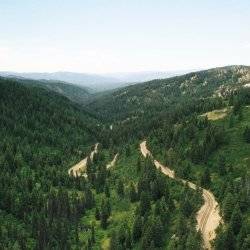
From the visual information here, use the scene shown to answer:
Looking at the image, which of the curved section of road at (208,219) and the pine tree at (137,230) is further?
the pine tree at (137,230)

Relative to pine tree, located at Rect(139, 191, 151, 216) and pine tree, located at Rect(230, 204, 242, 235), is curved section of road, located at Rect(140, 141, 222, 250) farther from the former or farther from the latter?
pine tree, located at Rect(139, 191, 151, 216)

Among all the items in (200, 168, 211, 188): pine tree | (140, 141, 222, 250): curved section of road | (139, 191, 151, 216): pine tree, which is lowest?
(139, 191, 151, 216): pine tree

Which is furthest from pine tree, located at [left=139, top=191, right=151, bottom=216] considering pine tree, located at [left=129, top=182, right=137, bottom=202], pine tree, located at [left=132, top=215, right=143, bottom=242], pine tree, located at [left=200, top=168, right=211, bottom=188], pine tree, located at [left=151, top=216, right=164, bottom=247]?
pine tree, located at [left=200, top=168, right=211, bottom=188]

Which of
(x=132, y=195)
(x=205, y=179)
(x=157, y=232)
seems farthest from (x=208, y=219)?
(x=132, y=195)

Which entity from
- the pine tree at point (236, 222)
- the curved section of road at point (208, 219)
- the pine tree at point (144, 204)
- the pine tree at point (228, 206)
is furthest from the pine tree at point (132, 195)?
the pine tree at point (236, 222)

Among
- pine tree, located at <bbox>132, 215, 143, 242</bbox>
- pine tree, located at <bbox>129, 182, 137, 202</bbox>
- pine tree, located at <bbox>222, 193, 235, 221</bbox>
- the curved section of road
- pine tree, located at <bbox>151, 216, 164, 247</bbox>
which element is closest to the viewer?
the curved section of road

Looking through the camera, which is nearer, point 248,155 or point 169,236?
point 169,236

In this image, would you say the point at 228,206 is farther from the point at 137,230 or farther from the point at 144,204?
the point at 144,204

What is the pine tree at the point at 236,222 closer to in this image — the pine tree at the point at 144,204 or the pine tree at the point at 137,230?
the pine tree at the point at 137,230

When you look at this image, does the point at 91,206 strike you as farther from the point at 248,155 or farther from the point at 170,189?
the point at 248,155

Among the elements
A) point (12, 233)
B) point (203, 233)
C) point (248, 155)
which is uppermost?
point (248, 155)

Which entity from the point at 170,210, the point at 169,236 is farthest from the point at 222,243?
the point at 170,210
